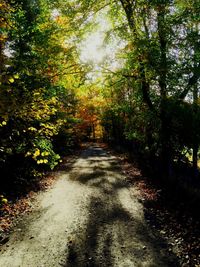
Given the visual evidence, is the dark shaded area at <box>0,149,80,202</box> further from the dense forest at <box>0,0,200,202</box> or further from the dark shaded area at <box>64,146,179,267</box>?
the dark shaded area at <box>64,146,179,267</box>

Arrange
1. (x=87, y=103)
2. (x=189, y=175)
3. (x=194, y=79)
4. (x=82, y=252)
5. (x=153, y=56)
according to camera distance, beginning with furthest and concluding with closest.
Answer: (x=87, y=103) < (x=189, y=175) < (x=194, y=79) < (x=153, y=56) < (x=82, y=252)

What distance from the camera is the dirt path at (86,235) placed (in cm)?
763

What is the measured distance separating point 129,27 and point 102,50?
195cm

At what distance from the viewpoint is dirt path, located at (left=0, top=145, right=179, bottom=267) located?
7.63 metres

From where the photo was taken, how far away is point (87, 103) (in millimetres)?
49938

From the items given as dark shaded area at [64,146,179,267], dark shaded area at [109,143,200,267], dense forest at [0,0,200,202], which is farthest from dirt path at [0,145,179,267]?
dense forest at [0,0,200,202]

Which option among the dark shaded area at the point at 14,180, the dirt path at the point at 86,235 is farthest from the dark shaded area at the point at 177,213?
the dark shaded area at the point at 14,180

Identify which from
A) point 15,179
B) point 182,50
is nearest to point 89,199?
point 15,179

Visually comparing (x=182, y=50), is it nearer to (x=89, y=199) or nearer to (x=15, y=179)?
(x=89, y=199)

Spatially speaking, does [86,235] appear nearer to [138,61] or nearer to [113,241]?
[113,241]

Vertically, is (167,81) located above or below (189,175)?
above

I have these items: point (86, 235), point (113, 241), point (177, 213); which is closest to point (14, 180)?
point (86, 235)

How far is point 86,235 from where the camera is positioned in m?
9.16

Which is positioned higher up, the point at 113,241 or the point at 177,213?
the point at 177,213
